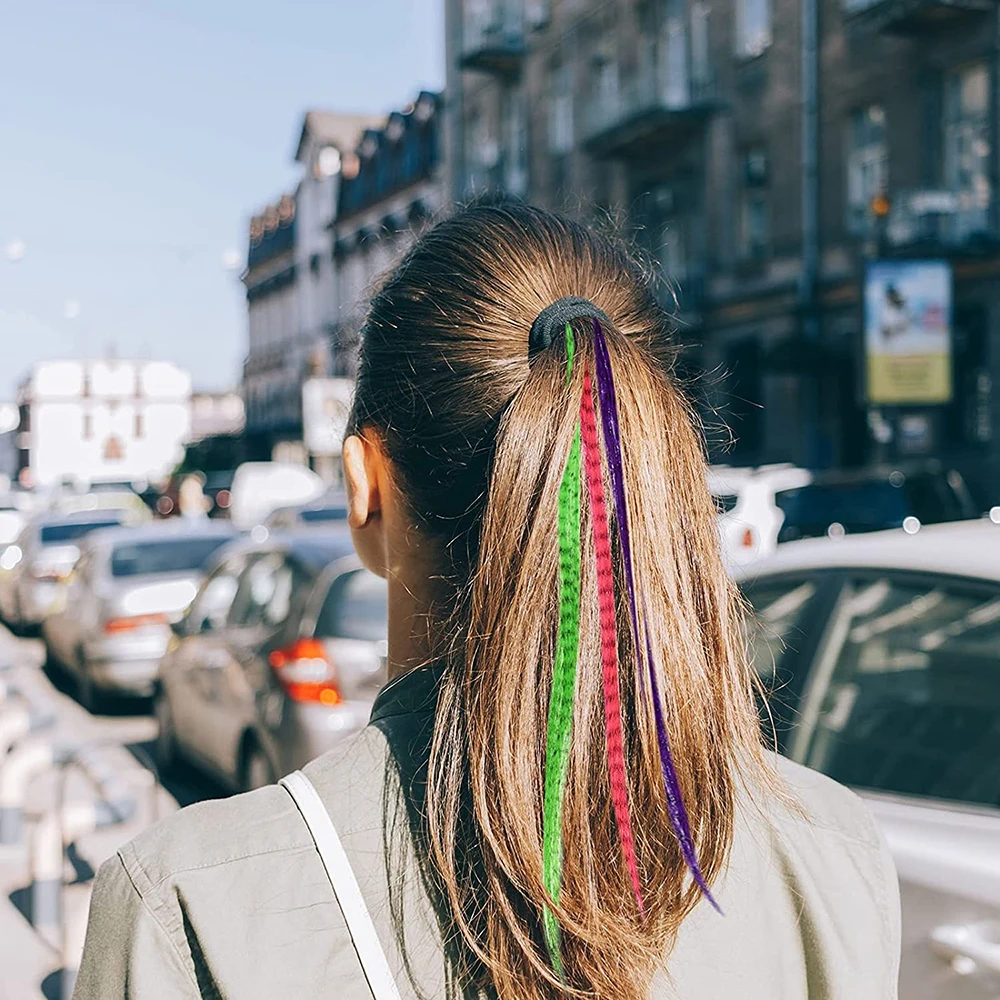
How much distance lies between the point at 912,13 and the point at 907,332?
504 centimetres

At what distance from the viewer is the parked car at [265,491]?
Result: 1056 inches

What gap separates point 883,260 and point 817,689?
16.2 meters

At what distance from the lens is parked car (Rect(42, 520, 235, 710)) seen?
34.7 feet

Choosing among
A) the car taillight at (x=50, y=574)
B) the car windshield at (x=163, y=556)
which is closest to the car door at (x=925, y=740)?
the car windshield at (x=163, y=556)

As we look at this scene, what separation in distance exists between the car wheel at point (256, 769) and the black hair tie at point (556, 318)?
199 inches

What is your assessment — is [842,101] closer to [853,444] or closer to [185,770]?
[853,444]

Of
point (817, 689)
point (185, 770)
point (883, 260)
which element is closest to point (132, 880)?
point (817, 689)

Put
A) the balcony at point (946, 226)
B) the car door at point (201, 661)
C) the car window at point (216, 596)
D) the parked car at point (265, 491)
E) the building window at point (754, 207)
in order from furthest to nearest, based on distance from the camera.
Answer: the parked car at point (265, 491) → the building window at point (754, 207) → the balcony at point (946, 226) → the car window at point (216, 596) → the car door at point (201, 661)

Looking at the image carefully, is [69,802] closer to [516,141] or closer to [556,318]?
[556,318]

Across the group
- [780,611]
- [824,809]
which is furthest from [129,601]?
[824,809]

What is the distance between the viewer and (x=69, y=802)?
5148 mm

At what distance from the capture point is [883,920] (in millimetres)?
1380

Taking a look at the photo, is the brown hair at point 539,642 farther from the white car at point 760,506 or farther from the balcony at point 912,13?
the balcony at point 912,13

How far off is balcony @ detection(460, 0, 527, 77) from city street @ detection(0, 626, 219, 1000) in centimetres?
2289
